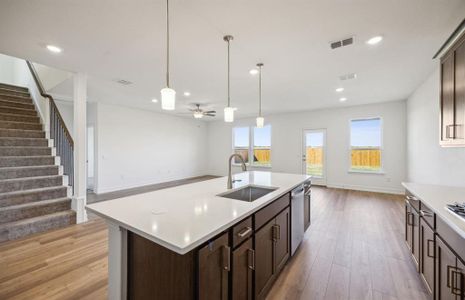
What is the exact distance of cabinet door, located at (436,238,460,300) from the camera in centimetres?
132

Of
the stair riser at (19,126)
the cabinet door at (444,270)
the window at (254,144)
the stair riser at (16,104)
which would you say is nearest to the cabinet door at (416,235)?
the cabinet door at (444,270)

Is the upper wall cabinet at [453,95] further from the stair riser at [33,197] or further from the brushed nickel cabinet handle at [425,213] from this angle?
the stair riser at [33,197]

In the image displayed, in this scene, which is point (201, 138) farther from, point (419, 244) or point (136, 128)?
Result: point (419, 244)

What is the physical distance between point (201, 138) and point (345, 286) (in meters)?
8.03

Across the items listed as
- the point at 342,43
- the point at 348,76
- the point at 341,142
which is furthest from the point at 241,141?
the point at 342,43

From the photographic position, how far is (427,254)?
5.84ft

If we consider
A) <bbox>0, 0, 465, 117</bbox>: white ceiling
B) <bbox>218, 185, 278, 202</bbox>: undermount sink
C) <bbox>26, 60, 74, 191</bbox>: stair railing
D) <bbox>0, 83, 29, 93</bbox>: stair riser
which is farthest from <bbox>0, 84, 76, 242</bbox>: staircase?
<bbox>218, 185, 278, 202</bbox>: undermount sink

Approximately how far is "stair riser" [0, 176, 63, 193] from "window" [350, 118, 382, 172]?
7740 mm

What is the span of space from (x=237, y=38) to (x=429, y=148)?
4.19 meters

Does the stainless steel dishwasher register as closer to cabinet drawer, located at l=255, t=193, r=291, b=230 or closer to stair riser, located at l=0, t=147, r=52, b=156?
cabinet drawer, located at l=255, t=193, r=291, b=230

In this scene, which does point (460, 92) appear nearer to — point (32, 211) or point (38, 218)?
point (38, 218)

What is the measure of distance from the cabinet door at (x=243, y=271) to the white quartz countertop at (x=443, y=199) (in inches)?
50.5

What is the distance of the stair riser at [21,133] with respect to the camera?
158 inches

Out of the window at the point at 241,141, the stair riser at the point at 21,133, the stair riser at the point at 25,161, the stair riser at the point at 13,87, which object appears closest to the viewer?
the stair riser at the point at 25,161
